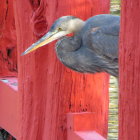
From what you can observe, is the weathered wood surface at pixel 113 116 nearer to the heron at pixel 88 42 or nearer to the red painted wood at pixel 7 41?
the red painted wood at pixel 7 41

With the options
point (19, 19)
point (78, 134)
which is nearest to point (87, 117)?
point (78, 134)

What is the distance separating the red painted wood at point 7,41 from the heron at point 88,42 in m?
1.23

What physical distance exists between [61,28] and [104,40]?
0.65ft

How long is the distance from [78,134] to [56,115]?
7.5 inches

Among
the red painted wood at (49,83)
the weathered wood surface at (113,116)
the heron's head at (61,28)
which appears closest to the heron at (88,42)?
the heron's head at (61,28)

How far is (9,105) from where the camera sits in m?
3.14

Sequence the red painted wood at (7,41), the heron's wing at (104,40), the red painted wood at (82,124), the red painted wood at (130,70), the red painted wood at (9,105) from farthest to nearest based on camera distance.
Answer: the red painted wood at (7,41)
the red painted wood at (9,105)
the red painted wood at (82,124)
the heron's wing at (104,40)
the red painted wood at (130,70)

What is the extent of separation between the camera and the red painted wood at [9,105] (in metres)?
3.03

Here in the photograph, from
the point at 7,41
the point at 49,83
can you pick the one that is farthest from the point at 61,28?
the point at 7,41

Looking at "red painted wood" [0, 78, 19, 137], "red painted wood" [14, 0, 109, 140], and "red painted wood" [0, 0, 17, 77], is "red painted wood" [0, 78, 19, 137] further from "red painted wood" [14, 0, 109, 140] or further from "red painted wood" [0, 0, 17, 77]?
"red painted wood" [14, 0, 109, 140]

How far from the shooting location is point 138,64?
1423 mm

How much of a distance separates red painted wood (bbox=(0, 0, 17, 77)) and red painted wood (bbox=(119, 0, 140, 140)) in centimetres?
207

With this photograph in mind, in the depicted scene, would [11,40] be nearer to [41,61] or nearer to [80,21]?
[41,61]

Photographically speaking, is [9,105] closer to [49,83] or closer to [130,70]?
[49,83]
